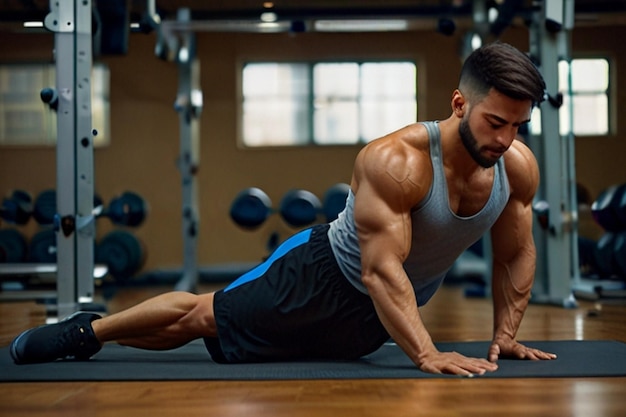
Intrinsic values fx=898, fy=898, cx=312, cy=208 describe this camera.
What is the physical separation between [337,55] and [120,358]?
6.27 metres

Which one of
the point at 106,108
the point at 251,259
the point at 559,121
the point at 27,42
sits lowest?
the point at 251,259

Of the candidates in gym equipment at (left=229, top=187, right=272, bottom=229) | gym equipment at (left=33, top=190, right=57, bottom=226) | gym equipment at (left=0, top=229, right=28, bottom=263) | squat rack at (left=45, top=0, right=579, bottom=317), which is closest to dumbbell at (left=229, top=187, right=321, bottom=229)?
gym equipment at (left=229, top=187, right=272, bottom=229)

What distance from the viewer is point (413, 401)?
1.58 metres

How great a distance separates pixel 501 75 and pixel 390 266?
453mm

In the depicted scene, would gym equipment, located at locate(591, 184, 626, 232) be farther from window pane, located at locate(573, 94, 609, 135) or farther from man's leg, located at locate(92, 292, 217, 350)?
window pane, located at locate(573, 94, 609, 135)

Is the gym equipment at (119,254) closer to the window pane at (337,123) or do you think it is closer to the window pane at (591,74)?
the window pane at (337,123)

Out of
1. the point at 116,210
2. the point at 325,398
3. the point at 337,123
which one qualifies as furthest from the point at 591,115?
the point at 325,398

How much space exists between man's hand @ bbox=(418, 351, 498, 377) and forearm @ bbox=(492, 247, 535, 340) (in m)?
0.24

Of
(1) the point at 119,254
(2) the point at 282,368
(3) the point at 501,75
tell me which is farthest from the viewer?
(1) the point at 119,254

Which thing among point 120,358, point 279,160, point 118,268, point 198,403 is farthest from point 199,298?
point 279,160

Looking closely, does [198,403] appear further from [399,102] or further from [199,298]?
[399,102]

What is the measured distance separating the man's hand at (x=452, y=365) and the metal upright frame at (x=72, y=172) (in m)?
2.27

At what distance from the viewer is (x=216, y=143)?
8.19 meters

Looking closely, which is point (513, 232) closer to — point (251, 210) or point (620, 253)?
→ point (620, 253)
